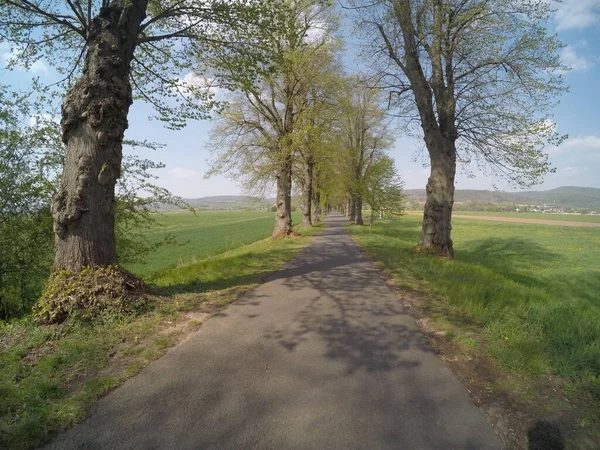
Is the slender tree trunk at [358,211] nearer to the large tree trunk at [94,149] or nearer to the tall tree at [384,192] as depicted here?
the tall tree at [384,192]

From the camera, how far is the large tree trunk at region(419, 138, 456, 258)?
1091 cm

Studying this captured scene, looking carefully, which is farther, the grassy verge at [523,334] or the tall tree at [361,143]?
the tall tree at [361,143]

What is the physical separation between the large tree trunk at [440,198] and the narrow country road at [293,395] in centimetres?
692

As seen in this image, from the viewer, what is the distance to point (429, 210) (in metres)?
11.2

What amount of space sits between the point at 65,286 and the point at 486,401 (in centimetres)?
542

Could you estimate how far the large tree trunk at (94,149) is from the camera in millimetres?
4793

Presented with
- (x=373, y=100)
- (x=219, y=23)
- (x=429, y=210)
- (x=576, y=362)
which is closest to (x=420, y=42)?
(x=429, y=210)

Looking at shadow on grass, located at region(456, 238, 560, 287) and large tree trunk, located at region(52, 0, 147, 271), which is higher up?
large tree trunk, located at region(52, 0, 147, 271)

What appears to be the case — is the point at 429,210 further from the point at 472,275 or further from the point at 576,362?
the point at 576,362

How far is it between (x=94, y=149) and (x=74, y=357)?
3098 mm

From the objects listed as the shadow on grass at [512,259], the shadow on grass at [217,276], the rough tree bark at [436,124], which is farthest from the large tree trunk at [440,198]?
the shadow on grass at [217,276]

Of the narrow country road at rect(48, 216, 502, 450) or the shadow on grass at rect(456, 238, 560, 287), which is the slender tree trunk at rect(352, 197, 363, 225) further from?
the narrow country road at rect(48, 216, 502, 450)

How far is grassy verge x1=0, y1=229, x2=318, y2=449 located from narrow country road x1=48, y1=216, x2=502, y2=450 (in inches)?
7.6

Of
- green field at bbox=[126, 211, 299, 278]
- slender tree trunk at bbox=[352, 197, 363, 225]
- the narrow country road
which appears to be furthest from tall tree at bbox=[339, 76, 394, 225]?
the narrow country road
